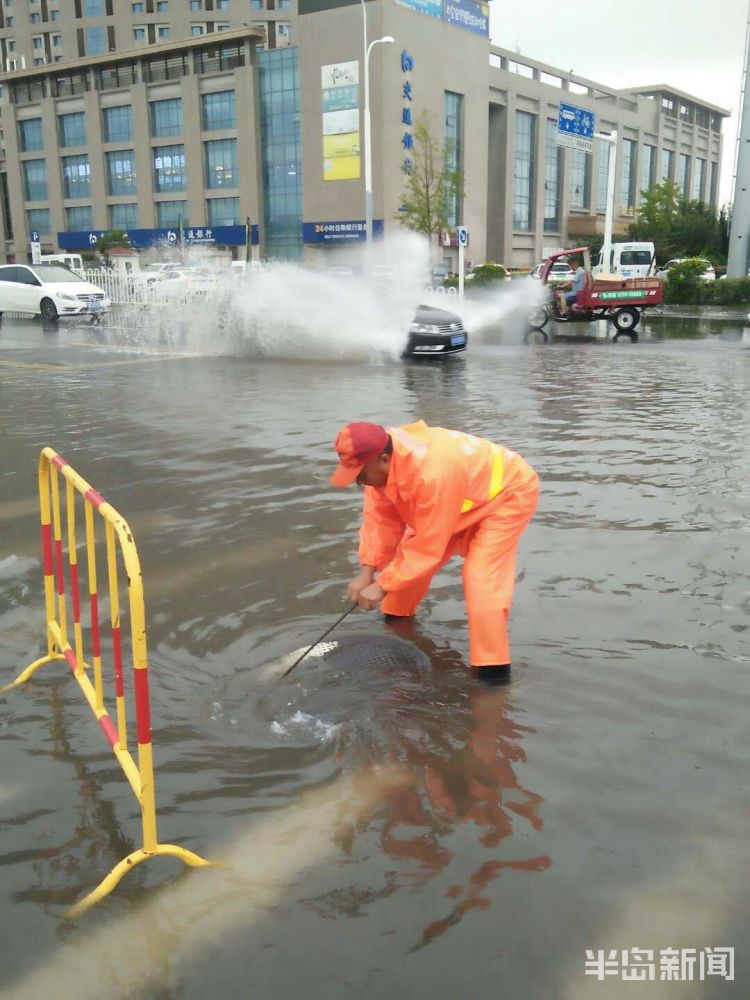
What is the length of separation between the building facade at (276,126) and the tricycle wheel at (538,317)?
28690 millimetres

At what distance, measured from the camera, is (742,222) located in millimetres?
33625

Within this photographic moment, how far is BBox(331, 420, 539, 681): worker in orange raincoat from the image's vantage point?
11.7ft

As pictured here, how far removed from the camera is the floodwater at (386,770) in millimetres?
2467

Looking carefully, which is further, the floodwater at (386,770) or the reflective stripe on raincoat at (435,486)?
the reflective stripe on raincoat at (435,486)

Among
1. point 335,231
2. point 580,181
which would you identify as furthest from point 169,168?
point 580,181

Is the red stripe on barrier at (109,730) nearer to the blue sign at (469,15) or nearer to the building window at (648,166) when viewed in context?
the blue sign at (469,15)

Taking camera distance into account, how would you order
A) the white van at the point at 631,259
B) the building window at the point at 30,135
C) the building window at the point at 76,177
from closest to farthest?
the white van at the point at 631,259, the building window at the point at 76,177, the building window at the point at 30,135

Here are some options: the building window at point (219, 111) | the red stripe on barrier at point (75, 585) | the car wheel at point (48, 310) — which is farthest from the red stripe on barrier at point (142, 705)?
the building window at point (219, 111)

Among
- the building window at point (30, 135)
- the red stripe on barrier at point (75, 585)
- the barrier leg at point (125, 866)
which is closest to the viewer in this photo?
the barrier leg at point (125, 866)

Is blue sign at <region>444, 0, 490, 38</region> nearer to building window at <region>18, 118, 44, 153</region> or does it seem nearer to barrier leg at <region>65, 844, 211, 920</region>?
building window at <region>18, 118, 44, 153</region>

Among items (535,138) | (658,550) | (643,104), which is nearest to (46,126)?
(535,138)

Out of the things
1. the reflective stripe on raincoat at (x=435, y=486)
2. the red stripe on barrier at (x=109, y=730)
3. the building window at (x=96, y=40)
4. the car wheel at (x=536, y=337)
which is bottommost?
the car wheel at (x=536, y=337)

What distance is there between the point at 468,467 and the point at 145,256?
67.4m

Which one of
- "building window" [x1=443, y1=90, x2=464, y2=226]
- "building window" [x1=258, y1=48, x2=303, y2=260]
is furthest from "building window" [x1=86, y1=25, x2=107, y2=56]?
"building window" [x1=443, y1=90, x2=464, y2=226]
